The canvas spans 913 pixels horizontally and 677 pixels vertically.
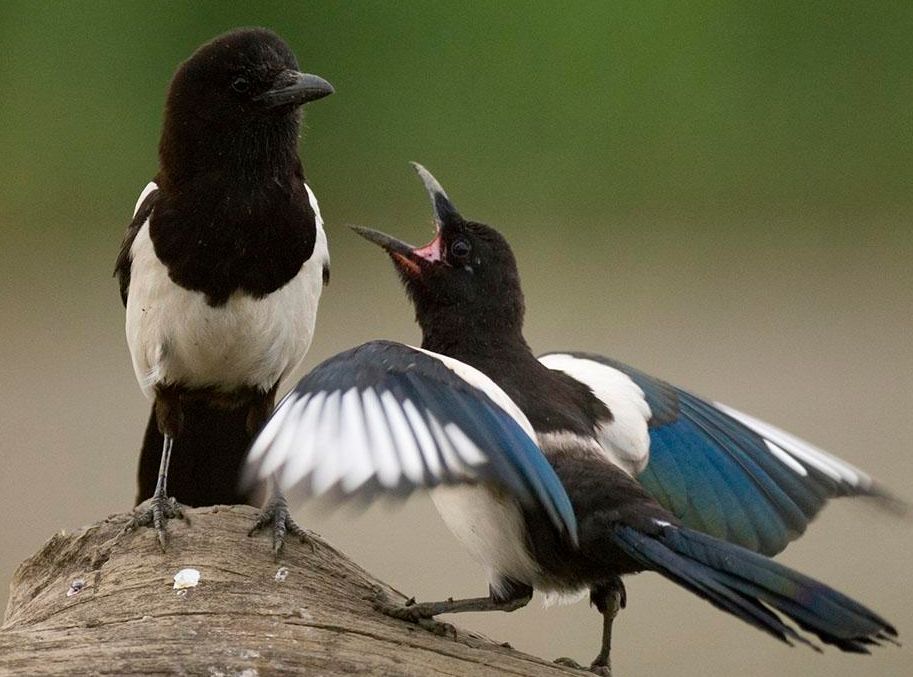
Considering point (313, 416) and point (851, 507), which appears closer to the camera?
point (313, 416)

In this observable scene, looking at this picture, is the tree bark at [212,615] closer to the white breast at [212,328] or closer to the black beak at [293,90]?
the white breast at [212,328]

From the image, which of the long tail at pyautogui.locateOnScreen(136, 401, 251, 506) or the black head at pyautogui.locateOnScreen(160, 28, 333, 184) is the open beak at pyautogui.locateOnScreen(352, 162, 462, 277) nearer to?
the black head at pyautogui.locateOnScreen(160, 28, 333, 184)

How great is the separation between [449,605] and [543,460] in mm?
214

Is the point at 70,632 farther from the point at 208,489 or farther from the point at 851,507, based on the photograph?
the point at 851,507

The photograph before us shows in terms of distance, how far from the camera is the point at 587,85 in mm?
3547

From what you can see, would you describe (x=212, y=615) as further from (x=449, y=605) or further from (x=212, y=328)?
(x=212, y=328)

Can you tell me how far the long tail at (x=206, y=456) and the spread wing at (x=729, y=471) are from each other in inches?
16.0

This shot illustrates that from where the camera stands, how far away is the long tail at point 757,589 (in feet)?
4.69

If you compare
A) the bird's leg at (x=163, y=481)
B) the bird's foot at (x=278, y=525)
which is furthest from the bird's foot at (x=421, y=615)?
the bird's leg at (x=163, y=481)

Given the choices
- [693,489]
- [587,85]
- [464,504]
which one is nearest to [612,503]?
[464,504]

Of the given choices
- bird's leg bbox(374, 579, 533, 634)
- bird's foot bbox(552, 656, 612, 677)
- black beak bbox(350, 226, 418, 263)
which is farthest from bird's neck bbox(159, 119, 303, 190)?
bird's foot bbox(552, 656, 612, 677)

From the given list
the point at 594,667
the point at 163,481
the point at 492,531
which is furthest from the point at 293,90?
the point at 594,667

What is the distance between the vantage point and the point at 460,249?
6.37 ft

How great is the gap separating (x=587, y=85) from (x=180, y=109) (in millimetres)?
1739
